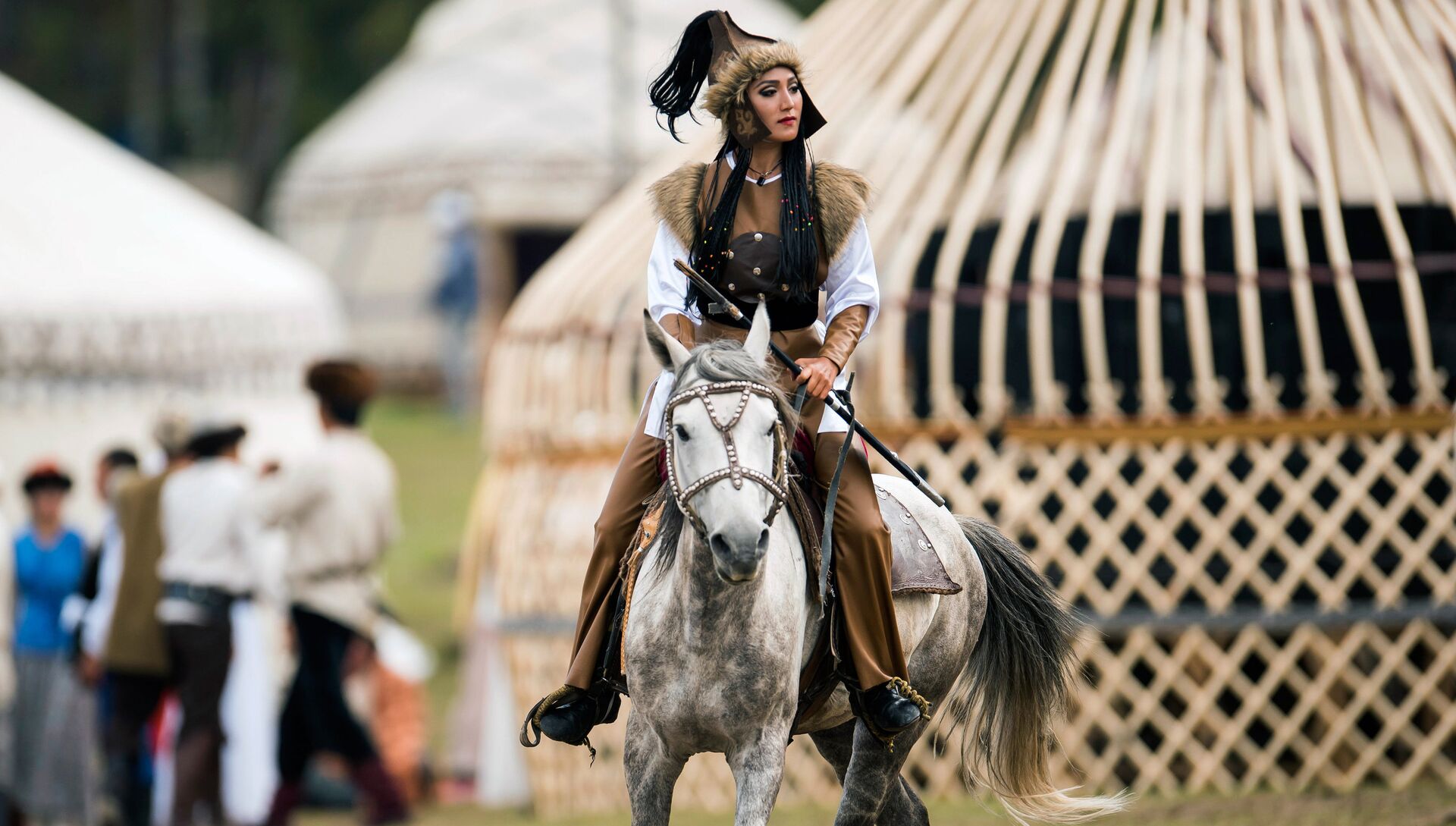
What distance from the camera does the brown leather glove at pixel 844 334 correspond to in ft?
10.7

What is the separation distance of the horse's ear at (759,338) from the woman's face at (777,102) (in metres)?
0.36

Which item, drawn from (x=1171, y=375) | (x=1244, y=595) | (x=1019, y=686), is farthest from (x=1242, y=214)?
(x=1019, y=686)

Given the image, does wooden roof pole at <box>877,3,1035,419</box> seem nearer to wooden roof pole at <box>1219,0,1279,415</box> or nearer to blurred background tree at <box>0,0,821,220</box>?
wooden roof pole at <box>1219,0,1279,415</box>

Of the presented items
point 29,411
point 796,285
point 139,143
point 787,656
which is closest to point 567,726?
point 787,656

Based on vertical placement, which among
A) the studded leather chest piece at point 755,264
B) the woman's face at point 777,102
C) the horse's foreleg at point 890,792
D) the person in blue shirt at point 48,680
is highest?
the woman's face at point 777,102

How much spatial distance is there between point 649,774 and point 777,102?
121cm

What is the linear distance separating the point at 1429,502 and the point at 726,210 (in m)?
3.53

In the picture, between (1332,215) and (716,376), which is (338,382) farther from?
(716,376)

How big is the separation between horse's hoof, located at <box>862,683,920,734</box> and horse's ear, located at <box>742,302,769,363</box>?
2.12 feet

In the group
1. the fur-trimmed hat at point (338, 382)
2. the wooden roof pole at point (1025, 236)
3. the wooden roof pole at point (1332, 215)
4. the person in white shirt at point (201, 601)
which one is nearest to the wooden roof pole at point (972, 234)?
the wooden roof pole at point (1025, 236)

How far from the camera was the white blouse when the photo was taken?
3.31 metres

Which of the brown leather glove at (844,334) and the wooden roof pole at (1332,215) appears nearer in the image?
the brown leather glove at (844,334)

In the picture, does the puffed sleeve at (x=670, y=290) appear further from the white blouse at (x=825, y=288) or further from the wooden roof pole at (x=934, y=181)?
the wooden roof pole at (x=934, y=181)

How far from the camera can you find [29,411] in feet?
30.2
